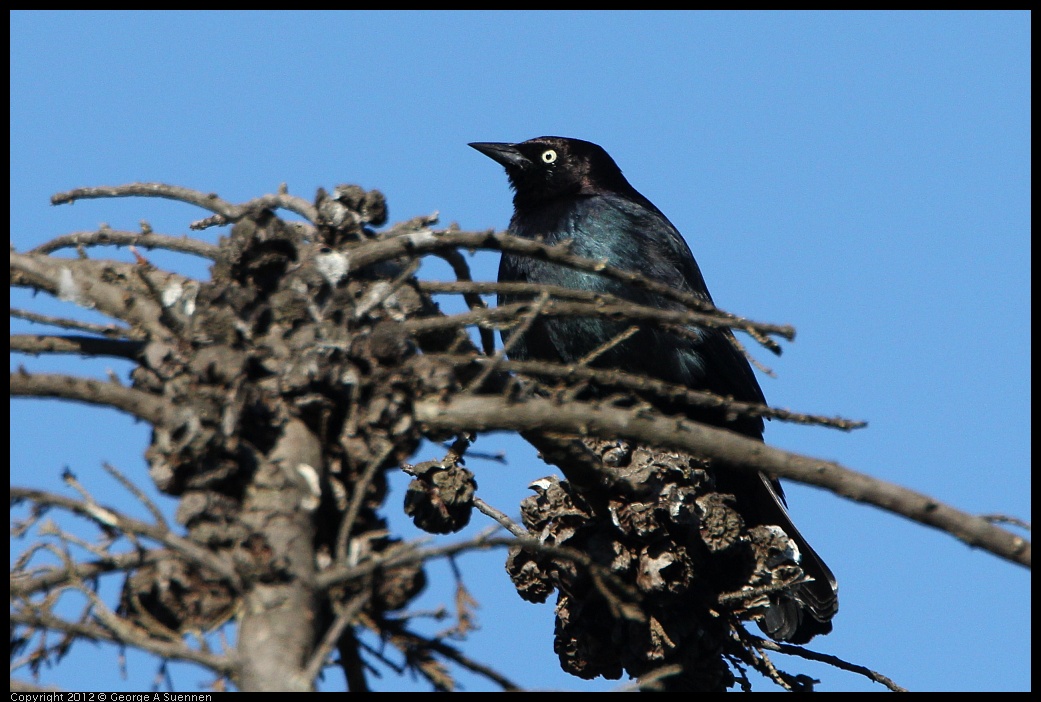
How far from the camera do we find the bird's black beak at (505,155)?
25.5ft

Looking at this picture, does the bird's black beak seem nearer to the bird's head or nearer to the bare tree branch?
the bird's head

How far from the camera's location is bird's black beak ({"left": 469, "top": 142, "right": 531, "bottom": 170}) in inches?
307

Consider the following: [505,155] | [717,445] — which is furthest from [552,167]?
[717,445]

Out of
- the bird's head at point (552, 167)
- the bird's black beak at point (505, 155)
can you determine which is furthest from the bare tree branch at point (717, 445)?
the bird's black beak at point (505, 155)

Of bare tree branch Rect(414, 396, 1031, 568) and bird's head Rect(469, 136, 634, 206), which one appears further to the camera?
bird's head Rect(469, 136, 634, 206)

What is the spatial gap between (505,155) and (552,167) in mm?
300

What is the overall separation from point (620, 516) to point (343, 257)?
61.9 inches

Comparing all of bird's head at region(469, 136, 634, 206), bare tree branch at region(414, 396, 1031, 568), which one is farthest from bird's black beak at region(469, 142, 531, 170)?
bare tree branch at region(414, 396, 1031, 568)

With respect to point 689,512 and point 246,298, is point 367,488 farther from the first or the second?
point 689,512

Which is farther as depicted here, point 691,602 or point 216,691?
point 691,602

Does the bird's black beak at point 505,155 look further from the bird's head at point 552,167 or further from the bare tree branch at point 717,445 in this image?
the bare tree branch at point 717,445

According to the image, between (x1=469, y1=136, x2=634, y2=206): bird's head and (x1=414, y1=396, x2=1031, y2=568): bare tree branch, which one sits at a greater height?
(x1=469, y1=136, x2=634, y2=206): bird's head

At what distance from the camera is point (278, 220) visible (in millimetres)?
3547
